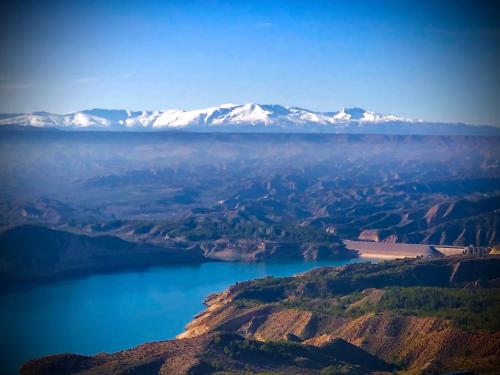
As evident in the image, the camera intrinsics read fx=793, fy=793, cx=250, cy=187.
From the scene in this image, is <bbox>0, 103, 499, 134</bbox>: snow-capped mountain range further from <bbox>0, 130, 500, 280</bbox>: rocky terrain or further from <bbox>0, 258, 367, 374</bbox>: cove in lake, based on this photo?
<bbox>0, 258, 367, 374</bbox>: cove in lake

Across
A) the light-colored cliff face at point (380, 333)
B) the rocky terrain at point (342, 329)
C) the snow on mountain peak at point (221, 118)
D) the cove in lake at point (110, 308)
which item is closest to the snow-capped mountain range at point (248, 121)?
the snow on mountain peak at point (221, 118)

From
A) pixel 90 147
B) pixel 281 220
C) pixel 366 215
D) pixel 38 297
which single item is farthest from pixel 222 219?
pixel 90 147

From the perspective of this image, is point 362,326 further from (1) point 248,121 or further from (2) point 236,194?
(1) point 248,121

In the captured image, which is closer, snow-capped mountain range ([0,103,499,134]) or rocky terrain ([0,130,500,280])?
rocky terrain ([0,130,500,280])

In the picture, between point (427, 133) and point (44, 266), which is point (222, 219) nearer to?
point (44, 266)

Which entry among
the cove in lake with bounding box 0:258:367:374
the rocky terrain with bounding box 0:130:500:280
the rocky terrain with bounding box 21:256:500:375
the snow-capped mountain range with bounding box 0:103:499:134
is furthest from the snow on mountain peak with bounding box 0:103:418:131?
the rocky terrain with bounding box 21:256:500:375

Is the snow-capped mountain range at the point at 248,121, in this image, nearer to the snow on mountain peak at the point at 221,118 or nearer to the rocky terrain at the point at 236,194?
the snow on mountain peak at the point at 221,118
